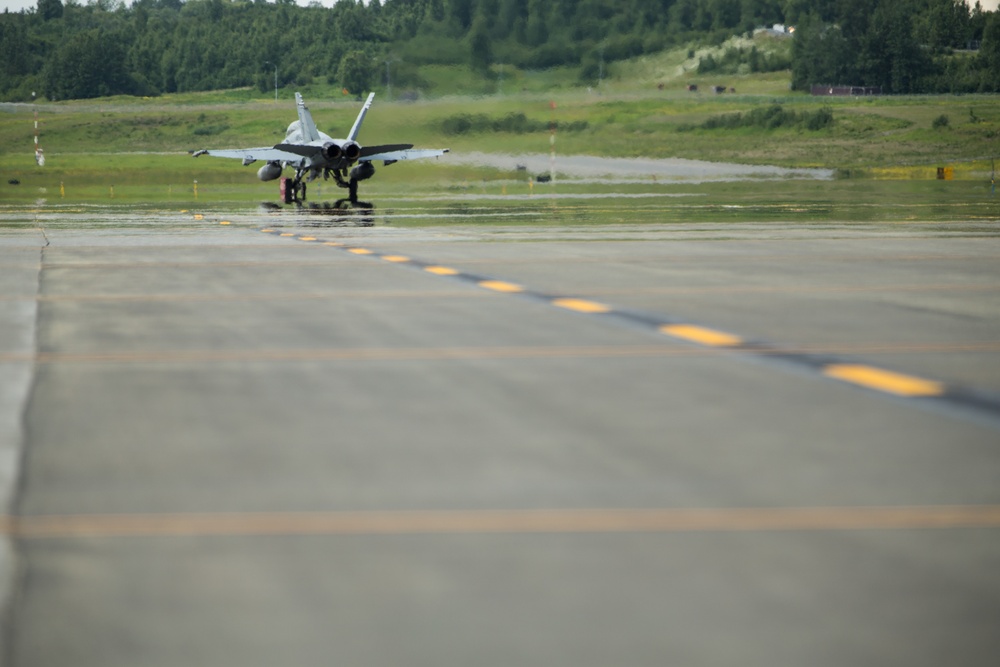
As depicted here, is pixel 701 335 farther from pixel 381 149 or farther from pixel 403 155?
pixel 403 155

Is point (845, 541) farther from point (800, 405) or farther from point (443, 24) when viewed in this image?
point (443, 24)

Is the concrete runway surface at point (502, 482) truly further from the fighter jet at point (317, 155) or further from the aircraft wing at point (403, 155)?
the aircraft wing at point (403, 155)

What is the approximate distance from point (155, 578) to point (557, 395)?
13.8ft

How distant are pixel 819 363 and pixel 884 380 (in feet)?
2.88

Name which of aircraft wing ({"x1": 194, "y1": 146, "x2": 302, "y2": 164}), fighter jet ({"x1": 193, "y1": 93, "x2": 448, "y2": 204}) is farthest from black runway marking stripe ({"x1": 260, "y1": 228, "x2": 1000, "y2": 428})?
aircraft wing ({"x1": 194, "y1": 146, "x2": 302, "y2": 164})

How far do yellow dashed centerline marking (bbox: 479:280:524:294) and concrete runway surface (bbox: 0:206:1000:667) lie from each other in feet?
4.29

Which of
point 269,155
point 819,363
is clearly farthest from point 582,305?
point 269,155

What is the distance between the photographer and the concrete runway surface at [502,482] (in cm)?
436

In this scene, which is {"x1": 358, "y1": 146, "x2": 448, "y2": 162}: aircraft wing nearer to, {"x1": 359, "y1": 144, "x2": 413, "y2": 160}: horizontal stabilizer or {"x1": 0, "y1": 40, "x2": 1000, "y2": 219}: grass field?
{"x1": 359, "y1": 144, "x2": 413, "y2": 160}: horizontal stabilizer

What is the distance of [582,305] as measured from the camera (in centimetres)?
1451

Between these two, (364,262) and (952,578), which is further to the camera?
(364,262)

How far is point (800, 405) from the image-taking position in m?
8.45

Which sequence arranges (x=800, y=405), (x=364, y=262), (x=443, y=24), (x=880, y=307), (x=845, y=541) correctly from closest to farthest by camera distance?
(x=845, y=541) → (x=800, y=405) → (x=880, y=307) → (x=364, y=262) → (x=443, y=24)

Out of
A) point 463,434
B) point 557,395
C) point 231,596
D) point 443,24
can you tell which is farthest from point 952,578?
point 443,24
